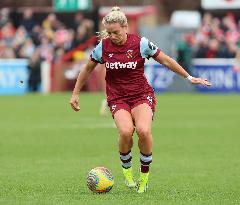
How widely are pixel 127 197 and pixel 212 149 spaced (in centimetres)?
638

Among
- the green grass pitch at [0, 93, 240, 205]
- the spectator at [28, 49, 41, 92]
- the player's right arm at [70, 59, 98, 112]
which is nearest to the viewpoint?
the green grass pitch at [0, 93, 240, 205]

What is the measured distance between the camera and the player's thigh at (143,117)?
11289 mm

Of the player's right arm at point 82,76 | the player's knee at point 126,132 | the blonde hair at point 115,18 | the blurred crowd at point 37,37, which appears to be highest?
the blonde hair at point 115,18

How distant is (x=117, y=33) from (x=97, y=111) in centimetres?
1526

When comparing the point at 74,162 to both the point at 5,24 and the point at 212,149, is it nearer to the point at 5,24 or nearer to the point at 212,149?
the point at 212,149

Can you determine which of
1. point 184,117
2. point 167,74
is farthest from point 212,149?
point 167,74

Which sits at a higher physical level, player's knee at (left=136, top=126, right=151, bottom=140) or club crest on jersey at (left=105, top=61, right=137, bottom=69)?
club crest on jersey at (left=105, top=61, right=137, bottom=69)

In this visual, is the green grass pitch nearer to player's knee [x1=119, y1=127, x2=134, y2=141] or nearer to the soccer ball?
the soccer ball

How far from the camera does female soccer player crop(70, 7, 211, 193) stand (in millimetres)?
11367

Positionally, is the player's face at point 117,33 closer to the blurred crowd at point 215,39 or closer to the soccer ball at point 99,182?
the soccer ball at point 99,182

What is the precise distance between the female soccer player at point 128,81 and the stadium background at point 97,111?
512 millimetres

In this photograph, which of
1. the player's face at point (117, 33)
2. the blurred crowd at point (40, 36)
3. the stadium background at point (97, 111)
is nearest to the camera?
the player's face at point (117, 33)

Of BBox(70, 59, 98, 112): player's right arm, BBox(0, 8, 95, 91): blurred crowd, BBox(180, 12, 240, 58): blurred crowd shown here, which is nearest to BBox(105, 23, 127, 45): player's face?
BBox(70, 59, 98, 112): player's right arm

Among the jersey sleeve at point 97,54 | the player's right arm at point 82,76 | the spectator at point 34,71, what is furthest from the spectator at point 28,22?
the jersey sleeve at point 97,54
